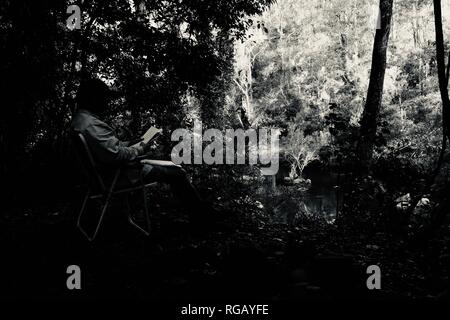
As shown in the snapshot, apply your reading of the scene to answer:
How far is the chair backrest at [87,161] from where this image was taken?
3.21 meters

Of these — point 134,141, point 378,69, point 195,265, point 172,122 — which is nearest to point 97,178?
point 134,141

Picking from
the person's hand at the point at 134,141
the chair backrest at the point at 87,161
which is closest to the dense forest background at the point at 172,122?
the chair backrest at the point at 87,161

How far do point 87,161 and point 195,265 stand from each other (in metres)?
1.22

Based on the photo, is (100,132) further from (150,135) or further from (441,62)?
(441,62)

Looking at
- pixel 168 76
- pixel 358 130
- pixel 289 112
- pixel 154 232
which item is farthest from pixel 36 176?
→ pixel 289 112

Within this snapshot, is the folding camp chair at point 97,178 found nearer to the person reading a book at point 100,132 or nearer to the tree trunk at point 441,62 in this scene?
the person reading a book at point 100,132

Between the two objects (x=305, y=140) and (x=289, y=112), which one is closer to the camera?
(x=305, y=140)

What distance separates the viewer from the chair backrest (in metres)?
3.21

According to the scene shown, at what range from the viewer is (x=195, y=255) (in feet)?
10.7

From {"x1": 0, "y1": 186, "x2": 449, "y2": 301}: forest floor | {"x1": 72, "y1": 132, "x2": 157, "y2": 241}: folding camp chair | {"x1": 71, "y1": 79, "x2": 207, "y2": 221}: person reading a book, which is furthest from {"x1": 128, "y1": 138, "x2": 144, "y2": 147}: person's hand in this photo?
{"x1": 0, "y1": 186, "x2": 449, "y2": 301}: forest floor

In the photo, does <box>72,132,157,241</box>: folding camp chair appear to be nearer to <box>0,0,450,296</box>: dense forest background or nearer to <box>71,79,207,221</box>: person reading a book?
<box>71,79,207,221</box>: person reading a book

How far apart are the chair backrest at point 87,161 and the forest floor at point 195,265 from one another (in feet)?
2.02
